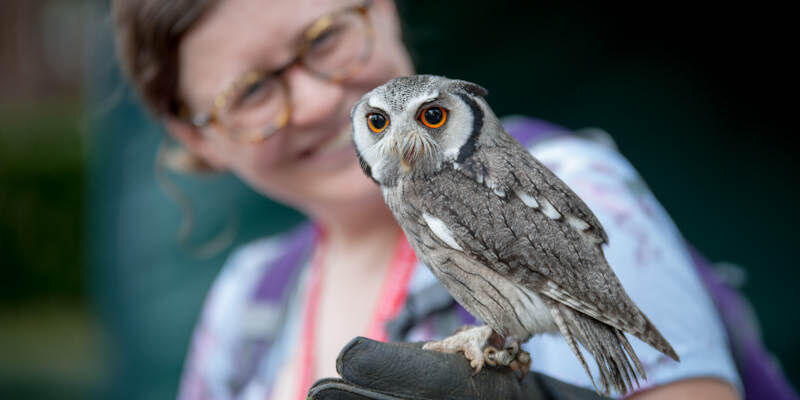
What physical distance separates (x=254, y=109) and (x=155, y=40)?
28 cm

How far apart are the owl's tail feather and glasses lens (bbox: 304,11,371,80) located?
0.57 m

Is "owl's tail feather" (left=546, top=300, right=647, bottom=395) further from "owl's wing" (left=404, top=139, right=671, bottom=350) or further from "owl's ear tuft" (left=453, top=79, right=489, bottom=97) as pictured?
"owl's ear tuft" (left=453, top=79, right=489, bottom=97)

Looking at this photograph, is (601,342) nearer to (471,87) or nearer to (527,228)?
(527,228)

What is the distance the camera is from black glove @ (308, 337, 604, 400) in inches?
30.9

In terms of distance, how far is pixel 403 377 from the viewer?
0.80 meters

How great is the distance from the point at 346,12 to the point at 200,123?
0.39 meters

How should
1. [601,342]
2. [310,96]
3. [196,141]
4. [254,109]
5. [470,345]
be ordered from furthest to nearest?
[196,141]
[254,109]
[310,96]
[470,345]
[601,342]

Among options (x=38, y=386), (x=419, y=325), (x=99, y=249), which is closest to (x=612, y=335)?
(x=419, y=325)

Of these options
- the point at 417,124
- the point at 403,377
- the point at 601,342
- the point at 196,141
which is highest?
the point at 196,141

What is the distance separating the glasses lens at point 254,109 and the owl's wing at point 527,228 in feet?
1.65

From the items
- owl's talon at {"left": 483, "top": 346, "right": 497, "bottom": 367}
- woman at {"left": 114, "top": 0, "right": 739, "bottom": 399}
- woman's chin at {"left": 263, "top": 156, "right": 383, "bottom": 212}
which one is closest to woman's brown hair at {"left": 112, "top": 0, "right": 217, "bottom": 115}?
woman at {"left": 114, "top": 0, "right": 739, "bottom": 399}

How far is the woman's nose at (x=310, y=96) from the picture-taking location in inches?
42.0

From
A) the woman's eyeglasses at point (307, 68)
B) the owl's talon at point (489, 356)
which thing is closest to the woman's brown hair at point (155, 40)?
A: the woman's eyeglasses at point (307, 68)

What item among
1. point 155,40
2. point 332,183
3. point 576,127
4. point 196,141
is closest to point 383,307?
point 332,183
